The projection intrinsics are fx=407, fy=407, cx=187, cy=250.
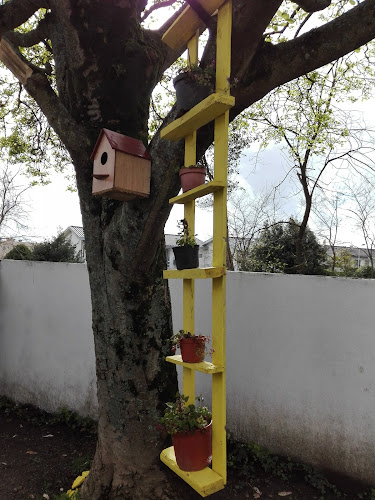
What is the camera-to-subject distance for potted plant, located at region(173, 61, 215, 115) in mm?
2275

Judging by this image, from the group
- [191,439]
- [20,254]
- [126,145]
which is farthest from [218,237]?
[20,254]

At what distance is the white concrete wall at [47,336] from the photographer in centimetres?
508

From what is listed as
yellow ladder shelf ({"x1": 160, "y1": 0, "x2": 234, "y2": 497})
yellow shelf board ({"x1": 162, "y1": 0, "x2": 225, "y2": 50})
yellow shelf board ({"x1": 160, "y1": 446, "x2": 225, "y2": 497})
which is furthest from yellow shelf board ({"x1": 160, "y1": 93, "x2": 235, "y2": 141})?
yellow shelf board ({"x1": 160, "y1": 446, "x2": 225, "y2": 497})

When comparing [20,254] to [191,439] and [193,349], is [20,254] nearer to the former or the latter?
[193,349]

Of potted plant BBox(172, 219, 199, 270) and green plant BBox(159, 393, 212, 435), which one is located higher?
potted plant BBox(172, 219, 199, 270)

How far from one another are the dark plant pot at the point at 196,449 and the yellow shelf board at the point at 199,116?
1.70m

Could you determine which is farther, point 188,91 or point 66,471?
point 66,471

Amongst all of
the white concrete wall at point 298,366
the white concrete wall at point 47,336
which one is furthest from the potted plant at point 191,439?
the white concrete wall at point 47,336

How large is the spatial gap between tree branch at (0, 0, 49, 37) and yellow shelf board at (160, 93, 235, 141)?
1.63 metres

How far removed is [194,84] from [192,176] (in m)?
0.52

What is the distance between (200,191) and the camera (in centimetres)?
225

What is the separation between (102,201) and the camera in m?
3.04

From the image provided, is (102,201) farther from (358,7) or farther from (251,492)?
(251,492)

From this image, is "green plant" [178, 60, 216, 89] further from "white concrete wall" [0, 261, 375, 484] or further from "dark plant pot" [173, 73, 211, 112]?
"white concrete wall" [0, 261, 375, 484]
